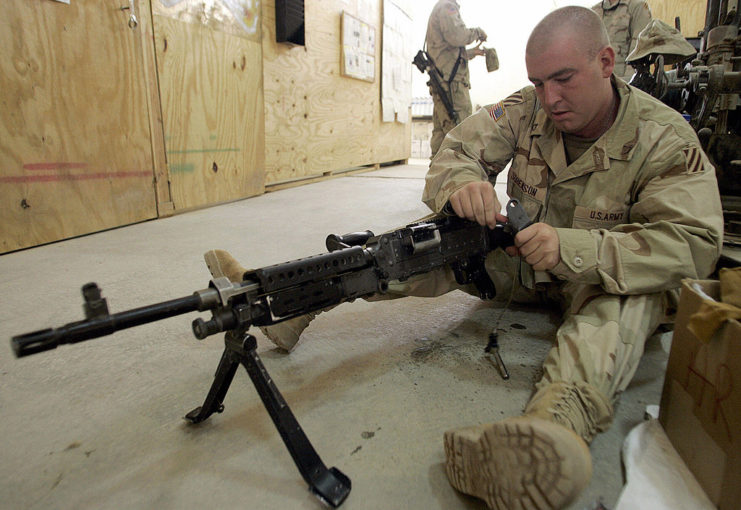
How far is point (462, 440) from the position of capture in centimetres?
77

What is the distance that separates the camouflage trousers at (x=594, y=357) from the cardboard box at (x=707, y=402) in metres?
0.09

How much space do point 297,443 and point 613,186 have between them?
980mm

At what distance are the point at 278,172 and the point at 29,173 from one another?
2.06 meters

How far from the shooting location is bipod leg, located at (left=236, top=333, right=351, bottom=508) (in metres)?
0.77

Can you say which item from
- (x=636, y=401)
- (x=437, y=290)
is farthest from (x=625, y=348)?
(x=437, y=290)

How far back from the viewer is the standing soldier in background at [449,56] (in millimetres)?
3951

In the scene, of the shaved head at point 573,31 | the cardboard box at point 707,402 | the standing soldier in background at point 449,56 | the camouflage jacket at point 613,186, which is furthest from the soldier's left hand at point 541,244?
the standing soldier in background at point 449,56

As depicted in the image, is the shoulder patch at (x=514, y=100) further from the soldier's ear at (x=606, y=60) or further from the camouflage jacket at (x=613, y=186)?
the soldier's ear at (x=606, y=60)

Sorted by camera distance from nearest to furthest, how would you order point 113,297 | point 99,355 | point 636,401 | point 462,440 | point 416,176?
point 462,440 → point 636,401 → point 99,355 → point 113,297 → point 416,176

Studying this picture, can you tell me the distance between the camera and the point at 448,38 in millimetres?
3990

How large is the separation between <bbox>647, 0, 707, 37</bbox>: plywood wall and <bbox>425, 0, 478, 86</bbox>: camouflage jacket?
10.5ft

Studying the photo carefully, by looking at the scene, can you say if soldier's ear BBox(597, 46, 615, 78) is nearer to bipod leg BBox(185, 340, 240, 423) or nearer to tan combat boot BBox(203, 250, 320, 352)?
tan combat boot BBox(203, 250, 320, 352)

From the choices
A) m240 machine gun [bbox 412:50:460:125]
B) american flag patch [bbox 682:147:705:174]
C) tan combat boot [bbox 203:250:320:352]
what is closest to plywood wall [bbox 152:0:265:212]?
m240 machine gun [bbox 412:50:460:125]

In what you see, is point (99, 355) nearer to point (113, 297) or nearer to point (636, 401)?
point (113, 297)
